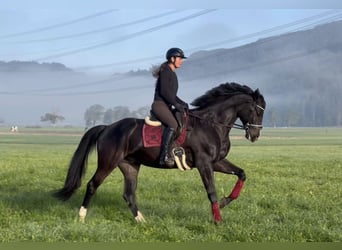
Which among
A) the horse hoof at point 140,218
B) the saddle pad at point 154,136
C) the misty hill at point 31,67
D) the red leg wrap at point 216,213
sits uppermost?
the misty hill at point 31,67

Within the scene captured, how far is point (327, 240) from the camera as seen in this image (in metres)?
4.06

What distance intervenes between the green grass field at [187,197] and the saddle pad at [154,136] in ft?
2.44

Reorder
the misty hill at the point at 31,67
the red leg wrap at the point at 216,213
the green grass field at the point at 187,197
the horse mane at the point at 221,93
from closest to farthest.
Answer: the green grass field at the point at 187,197
the red leg wrap at the point at 216,213
the horse mane at the point at 221,93
the misty hill at the point at 31,67

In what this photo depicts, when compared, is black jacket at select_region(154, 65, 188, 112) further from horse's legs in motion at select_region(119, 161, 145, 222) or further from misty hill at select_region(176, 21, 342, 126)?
misty hill at select_region(176, 21, 342, 126)

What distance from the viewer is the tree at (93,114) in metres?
5.96

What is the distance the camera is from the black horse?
14.7 ft

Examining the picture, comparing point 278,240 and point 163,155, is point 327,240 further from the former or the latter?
point 163,155

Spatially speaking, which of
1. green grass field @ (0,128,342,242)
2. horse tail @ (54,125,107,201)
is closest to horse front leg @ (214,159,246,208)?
green grass field @ (0,128,342,242)

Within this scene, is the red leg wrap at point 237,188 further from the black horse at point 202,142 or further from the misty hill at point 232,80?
the misty hill at point 232,80

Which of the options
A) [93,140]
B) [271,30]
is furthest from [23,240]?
[271,30]

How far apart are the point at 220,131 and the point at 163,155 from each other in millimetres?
604

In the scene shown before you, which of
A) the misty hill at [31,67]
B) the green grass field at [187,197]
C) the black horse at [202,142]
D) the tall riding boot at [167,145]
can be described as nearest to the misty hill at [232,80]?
the misty hill at [31,67]

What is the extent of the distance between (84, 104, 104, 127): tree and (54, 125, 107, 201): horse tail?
105 centimetres

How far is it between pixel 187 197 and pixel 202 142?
1.39m
